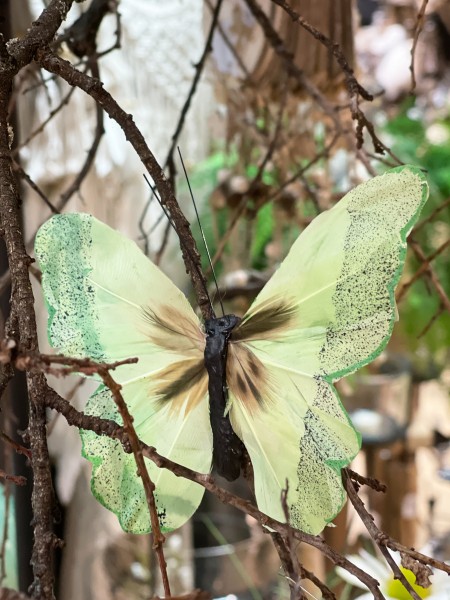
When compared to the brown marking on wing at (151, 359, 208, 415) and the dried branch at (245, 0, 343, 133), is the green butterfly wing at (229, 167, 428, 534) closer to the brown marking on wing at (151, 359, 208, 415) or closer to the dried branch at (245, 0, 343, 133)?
the brown marking on wing at (151, 359, 208, 415)

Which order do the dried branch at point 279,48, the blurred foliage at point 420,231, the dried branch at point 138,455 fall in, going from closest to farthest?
the dried branch at point 138,455 → the dried branch at point 279,48 → the blurred foliage at point 420,231

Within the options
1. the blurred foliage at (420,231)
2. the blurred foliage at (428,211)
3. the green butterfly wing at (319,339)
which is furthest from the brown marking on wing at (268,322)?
the blurred foliage at (428,211)

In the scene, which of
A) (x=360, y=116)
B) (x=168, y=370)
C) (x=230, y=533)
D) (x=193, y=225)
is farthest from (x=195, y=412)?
(x=230, y=533)

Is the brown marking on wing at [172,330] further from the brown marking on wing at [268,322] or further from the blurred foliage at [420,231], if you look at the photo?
the blurred foliage at [420,231]

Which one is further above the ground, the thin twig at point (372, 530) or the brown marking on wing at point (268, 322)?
the brown marking on wing at point (268, 322)

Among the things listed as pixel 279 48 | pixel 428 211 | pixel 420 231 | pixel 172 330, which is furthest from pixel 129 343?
pixel 428 211

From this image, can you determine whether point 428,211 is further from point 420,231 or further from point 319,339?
point 319,339

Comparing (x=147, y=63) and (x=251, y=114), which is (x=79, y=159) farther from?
(x=251, y=114)

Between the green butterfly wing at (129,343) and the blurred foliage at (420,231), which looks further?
the blurred foliage at (420,231)
